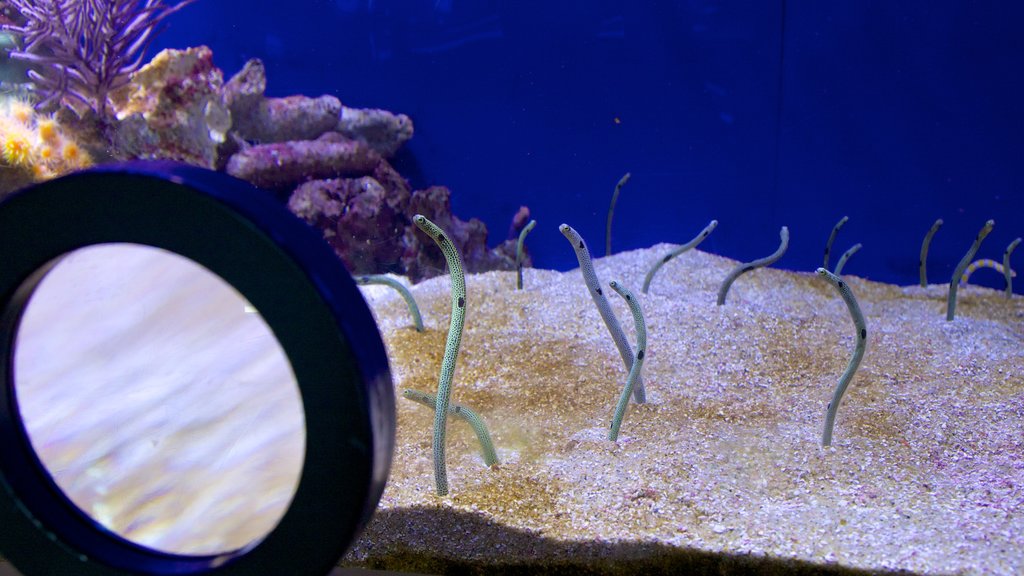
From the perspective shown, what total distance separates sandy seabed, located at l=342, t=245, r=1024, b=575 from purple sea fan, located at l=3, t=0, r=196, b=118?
2315mm

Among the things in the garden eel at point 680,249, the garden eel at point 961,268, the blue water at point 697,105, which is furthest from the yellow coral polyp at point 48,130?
the garden eel at point 961,268

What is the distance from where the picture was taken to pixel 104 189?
869 mm

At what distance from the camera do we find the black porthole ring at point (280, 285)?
2.75 feet

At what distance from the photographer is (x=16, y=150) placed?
11.5ft

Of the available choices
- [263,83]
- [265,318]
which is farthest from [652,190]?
[265,318]

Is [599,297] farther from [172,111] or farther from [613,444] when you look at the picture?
[172,111]

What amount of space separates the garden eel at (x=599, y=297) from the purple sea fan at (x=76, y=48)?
341cm

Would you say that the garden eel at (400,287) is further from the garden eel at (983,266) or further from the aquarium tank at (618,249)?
the garden eel at (983,266)

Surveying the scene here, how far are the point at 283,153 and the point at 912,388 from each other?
14.3 ft

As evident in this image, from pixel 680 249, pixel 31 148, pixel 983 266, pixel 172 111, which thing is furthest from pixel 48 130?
pixel 983 266

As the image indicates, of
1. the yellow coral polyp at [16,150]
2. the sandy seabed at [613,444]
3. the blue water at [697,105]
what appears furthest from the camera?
the blue water at [697,105]

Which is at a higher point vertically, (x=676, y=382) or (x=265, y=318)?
(x=265, y=318)

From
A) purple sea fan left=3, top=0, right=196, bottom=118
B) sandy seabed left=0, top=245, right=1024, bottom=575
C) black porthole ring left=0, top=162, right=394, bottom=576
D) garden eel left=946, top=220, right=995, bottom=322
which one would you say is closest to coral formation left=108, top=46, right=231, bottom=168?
purple sea fan left=3, top=0, right=196, bottom=118

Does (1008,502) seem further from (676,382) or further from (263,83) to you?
(263,83)
